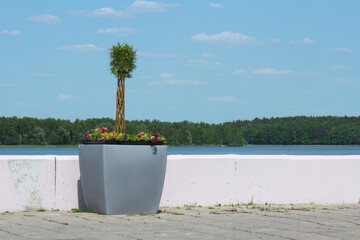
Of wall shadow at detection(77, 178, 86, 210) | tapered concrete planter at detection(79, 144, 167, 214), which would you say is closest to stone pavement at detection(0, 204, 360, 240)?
tapered concrete planter at detection(79, 144, 167, 214)

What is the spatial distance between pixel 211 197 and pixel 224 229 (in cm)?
264

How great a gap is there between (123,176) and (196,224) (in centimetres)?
136

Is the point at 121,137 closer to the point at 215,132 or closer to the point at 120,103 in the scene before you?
the point at 120,103

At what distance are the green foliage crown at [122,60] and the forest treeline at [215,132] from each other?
82849 millimetres

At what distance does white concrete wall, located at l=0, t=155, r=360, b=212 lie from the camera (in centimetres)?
921

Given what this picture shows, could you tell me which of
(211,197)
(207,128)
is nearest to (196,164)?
(211,197)

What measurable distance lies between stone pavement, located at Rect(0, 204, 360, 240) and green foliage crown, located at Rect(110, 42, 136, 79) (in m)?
2.22

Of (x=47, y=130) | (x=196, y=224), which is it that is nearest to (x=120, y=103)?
(x=196, y=224)

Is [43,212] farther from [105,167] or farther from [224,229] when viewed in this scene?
[224,229]

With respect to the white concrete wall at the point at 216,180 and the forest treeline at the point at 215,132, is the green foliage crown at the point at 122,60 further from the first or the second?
the forest treeline at the point at 215,132

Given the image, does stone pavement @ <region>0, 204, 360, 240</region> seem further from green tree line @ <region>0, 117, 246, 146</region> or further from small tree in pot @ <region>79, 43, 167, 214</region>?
green tree line @ <region>0, 117, 246, 146</region>

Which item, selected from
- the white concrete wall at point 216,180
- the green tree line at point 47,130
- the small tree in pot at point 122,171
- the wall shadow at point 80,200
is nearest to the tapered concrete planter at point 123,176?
the small tree in pot at point 122,171

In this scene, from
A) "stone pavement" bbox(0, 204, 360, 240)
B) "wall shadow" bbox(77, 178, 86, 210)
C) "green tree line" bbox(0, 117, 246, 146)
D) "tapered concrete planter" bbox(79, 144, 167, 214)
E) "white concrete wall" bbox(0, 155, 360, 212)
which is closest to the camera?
"stone pavement" bbox(0, 204, 360, 240)

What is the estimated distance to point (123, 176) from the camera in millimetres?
8617
